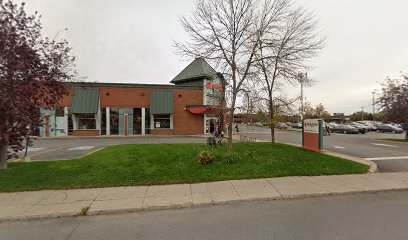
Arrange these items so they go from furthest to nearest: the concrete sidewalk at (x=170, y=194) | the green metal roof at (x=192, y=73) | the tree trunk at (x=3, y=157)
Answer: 1. the green metal roof at (x=192, y=73)
2. the tree trunk at (x=3, y=157)
3. the concrete sidewalk at (x=170, y=194)

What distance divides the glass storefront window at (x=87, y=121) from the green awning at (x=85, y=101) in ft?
4.29

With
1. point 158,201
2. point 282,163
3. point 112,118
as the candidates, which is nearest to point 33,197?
point 158,201

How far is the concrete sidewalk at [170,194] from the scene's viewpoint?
461 cm

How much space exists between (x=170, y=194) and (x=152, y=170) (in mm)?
2172

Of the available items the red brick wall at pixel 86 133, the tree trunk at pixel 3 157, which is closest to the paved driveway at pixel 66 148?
the tree trunk at pixel 3 157

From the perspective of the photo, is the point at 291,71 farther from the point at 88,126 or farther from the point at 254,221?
the point at 88,126

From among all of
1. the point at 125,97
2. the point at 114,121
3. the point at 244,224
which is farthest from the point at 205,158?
the point at 114,121

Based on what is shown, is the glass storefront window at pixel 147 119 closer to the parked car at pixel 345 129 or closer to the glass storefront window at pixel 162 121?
the glass storefront window at pixel 162 121

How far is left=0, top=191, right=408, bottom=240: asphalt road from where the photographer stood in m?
3.61

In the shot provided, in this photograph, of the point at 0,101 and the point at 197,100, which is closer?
the point at 0,101

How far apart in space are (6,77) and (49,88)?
1.13 metres

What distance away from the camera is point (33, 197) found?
5.30 metres

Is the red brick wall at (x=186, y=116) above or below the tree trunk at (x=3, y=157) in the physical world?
above

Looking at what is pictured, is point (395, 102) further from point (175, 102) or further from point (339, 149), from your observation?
point (175, 102)
